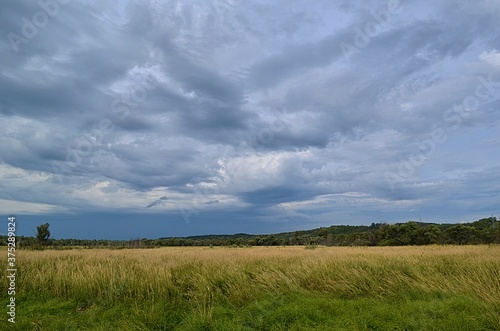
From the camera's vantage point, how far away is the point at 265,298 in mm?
8719

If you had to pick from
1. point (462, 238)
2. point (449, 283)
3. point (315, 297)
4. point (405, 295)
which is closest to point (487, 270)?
point (449, 283)

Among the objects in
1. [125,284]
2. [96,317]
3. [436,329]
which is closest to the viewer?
[436,329]

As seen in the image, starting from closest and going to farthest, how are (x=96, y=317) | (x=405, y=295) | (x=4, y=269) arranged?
(x=96, y=317)
(x=405, y=295)
(x=4, y=269)

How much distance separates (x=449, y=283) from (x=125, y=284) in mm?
9455

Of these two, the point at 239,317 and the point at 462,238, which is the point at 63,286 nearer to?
the point at 239,317

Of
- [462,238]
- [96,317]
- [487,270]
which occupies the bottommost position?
[462,238]

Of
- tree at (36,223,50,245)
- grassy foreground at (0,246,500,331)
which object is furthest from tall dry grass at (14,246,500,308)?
tree at (36,223,50,245)

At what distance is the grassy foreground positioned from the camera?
6855mm

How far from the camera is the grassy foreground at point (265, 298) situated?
6855 mm

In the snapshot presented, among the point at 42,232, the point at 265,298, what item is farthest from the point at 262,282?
the point at 42,232

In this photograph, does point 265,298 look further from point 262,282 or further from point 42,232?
point 42,232

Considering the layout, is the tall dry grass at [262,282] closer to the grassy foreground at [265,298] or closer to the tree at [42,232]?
the grassy foreground at [265,298]

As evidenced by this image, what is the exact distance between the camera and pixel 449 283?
8.59 meters

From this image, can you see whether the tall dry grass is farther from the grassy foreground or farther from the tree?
the tree
